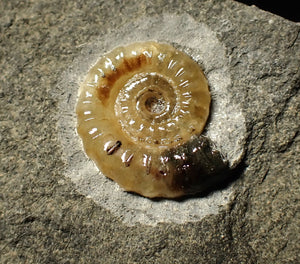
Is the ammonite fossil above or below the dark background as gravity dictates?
above

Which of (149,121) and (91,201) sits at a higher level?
(149,121)

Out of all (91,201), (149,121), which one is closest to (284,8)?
(149,121)

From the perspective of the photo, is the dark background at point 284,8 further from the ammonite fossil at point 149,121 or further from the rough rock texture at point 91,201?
the ammonite fossil at point 149,121

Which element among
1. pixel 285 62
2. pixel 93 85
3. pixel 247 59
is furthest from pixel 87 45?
pixel 285 62

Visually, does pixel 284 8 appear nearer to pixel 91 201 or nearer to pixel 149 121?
pixel 149 121

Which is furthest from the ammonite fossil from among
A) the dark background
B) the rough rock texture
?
the dark background

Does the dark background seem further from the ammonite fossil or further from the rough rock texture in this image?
the ammonite fossil
